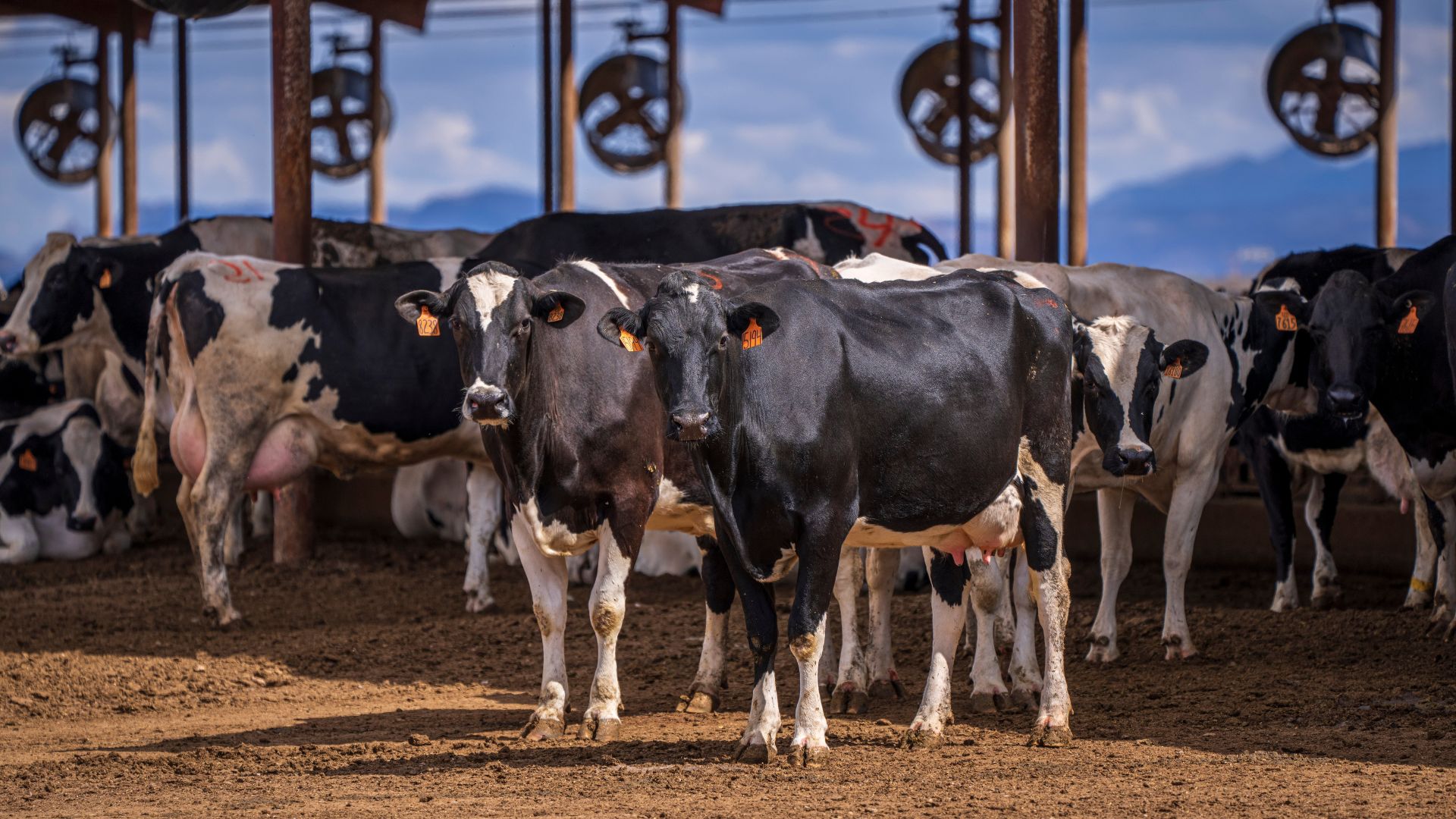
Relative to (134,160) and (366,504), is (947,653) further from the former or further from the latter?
(134,160)

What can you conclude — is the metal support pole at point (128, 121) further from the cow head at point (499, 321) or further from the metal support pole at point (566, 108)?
the cow head at point (499, 321)

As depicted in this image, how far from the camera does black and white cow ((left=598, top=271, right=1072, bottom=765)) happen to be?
6.05 m

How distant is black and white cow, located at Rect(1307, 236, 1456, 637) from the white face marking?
14.5ft

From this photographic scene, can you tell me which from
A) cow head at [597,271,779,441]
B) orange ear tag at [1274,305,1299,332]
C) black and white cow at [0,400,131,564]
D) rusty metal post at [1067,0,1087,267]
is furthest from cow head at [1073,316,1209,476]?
black and white cow at [0,400,131,564]

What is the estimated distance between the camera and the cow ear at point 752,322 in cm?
601

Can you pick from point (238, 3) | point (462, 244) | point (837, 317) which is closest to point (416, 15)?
A: point (462, 244)

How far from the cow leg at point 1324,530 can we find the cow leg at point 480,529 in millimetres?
5327

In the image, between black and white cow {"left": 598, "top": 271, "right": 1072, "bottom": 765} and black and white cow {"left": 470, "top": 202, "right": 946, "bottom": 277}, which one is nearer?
black and white cow {"left": 598, "top": 271, "right": 1072, "bottom": 765}

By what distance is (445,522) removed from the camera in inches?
548

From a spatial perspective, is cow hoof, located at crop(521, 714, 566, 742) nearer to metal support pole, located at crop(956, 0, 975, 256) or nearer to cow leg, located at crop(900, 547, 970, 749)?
cow leg, located at crop(900, 547, 970, 749)

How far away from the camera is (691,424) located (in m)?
5.75

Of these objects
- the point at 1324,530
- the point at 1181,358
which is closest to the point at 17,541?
the point at 1181,358

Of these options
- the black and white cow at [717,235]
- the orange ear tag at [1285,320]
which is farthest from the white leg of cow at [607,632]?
the black and white cow at [717,235]

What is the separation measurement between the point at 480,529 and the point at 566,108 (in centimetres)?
540
